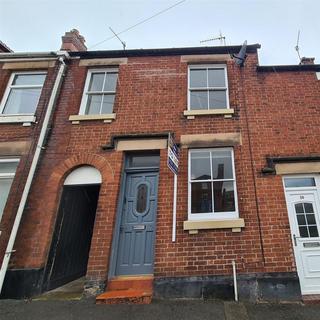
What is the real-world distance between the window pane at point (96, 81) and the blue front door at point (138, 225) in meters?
3.25

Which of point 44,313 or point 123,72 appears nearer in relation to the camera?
point 44,313

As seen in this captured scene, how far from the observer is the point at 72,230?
686 cm

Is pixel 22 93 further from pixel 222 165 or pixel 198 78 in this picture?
pixel 222 165

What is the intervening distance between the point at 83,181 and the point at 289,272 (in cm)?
531

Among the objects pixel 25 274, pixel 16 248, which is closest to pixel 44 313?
pixel 25 274

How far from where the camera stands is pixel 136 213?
20.2 feet

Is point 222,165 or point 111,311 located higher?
point 222,165

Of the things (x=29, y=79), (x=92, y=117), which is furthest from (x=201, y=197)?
(x=29, y=79)

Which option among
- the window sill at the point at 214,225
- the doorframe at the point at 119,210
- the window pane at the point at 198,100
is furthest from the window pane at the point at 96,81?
the window sill at the point at 214,225

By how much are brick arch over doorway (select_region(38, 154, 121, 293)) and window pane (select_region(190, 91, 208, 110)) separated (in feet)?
9.75

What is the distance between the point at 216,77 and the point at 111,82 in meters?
3.36

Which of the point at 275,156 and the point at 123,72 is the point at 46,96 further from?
the point at 275,156

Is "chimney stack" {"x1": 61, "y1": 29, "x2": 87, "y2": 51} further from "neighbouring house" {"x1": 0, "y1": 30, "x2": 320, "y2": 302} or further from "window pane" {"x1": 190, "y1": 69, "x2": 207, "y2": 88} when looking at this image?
"window pane" {"x1": 190, "y1": 69, "x2": 207, "y2": 88}

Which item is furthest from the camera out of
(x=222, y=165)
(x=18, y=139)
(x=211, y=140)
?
(x=18, y=139)
